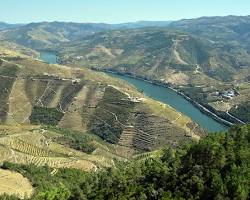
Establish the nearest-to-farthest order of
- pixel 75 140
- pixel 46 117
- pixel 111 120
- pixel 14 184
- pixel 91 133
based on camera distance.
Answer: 1. pixel 14 184
2. pixel 75 140
3. pixel 91 133
4. pixel 111 120
5. pixel 46 117

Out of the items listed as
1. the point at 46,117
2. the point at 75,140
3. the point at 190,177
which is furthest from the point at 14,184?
the point at 46,117

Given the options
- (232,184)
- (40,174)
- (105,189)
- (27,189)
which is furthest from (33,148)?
(232,184)

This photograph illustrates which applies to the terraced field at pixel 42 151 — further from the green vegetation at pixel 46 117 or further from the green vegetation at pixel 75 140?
the green vegetation at pixel 46 117

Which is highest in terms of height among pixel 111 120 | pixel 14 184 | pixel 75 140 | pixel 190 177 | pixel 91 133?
pixel 190 177

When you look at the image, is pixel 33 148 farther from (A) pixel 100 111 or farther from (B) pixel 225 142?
(B) pixel 225 142

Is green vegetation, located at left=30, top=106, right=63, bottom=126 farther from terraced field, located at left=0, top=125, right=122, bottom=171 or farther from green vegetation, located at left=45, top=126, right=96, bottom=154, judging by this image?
terraced field, located at left=0, top=125, right=122, bottom=171

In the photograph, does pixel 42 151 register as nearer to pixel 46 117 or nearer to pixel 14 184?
pixel 14 184

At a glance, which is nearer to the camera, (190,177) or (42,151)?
(190,177)

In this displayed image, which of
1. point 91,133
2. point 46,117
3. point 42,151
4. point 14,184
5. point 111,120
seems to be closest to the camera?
point 14,184

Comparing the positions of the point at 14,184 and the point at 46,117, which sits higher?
the point at 14,184
